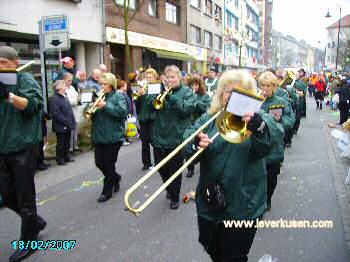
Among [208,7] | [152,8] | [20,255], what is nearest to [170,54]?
[152,8]

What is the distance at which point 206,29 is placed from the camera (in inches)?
1345

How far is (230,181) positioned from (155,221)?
8.18 feet

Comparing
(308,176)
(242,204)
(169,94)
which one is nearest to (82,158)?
(169,94)

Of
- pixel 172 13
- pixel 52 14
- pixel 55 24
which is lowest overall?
pixel 55 24

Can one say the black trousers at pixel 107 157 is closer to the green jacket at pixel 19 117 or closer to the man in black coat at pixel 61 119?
the green jacket at pixel 19 117

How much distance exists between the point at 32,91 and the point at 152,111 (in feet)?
11.1

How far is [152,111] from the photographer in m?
7.03

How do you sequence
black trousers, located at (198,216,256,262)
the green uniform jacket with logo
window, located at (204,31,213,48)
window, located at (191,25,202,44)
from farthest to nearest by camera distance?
1. window, located at (204,31,213,48)
2. window, located at (191,25,202,44)
3. the green uniform jacket with logo
4. black trousers, located at (198,216,256,262)

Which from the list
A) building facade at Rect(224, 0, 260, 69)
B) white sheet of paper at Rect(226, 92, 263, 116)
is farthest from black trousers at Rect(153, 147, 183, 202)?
building facade at Rect(224, 0, 260, 69)

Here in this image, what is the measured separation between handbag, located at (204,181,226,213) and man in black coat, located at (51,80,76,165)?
5923 mm

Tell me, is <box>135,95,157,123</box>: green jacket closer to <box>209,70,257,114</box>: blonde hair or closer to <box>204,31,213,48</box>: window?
<box>209,70,257,114</box>: blonde hair

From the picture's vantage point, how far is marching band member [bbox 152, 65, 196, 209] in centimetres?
525

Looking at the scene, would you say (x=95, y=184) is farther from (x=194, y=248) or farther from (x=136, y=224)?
(x=194, y=248)

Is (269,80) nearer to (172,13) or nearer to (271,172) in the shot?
(271,172)
